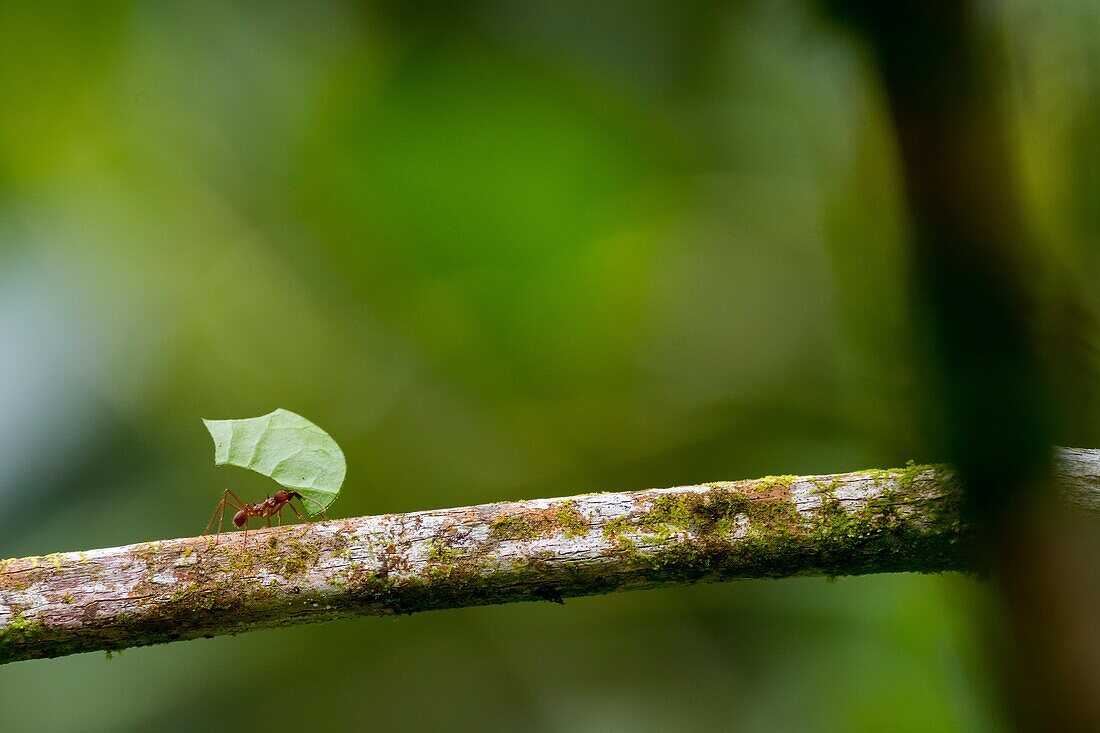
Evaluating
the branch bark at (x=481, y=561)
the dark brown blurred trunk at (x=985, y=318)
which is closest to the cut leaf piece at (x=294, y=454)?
the branch bark at (x=481, y=561)

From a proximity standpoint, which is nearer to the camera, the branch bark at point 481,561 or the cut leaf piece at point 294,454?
the branch bark at point 481,561

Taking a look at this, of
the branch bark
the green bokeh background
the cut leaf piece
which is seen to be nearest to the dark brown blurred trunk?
the branch bark

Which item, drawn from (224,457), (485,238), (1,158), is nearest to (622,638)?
(485,238)

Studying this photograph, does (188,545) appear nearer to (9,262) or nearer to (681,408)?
(681,408)

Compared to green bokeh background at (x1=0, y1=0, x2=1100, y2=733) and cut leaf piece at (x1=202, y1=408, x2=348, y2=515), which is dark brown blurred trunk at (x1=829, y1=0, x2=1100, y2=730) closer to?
cut leaf piece at (x1=202, y1=408, x2=348, y2=515)

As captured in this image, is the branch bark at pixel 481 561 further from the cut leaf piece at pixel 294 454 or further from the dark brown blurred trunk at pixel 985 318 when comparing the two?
the dark brown blurred trunk at pixel 985 318

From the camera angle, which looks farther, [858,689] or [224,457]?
[858,689]
